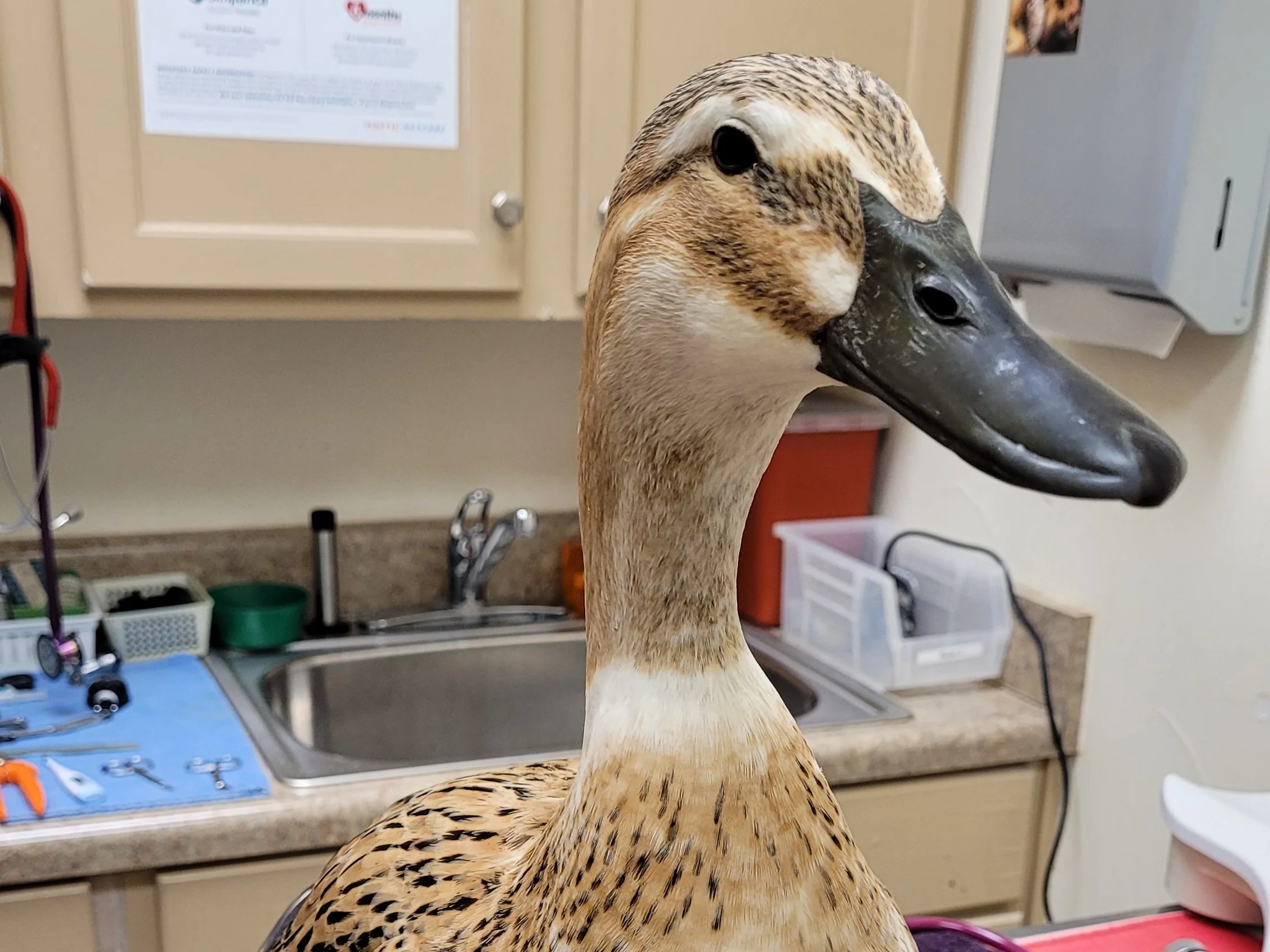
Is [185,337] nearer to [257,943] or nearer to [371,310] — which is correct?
[371,310]

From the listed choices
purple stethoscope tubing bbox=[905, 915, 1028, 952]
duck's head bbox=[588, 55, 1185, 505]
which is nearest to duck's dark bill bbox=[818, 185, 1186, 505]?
duck's head bbox=[588, 55, 1185, 505]

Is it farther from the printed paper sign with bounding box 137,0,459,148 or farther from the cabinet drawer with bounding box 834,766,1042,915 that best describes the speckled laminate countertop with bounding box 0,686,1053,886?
the printed paper sign with bounding box 137,0,459,148

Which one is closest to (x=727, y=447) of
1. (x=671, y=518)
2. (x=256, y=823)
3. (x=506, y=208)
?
(x=671, y=518)

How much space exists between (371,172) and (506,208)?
165 millimetres

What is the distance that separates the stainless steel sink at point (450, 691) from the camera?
1.50 metres

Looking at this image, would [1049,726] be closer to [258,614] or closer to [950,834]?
[950,834]

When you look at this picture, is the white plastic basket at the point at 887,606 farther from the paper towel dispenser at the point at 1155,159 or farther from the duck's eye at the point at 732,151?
the duck's eye at the point at 732,151

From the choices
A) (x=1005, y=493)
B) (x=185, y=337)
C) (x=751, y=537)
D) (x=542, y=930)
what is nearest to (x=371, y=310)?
(x=185, y=337)

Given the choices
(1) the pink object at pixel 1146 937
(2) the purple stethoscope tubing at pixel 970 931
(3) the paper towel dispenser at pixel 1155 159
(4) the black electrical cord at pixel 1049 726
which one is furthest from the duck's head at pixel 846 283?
(4) the black electrical cord at pixel 1049 726

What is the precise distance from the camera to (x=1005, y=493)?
1.55 meters

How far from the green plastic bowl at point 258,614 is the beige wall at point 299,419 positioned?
122 millimetres

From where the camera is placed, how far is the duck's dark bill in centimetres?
35

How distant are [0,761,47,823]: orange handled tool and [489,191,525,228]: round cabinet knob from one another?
2.63 ft

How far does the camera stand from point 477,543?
5.69ft
